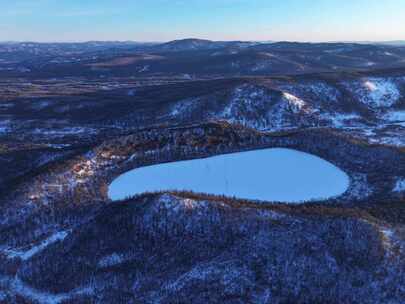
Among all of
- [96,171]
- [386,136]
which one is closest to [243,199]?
[96,171]

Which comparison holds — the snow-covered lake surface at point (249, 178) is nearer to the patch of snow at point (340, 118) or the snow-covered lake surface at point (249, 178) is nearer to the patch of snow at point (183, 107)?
the patch of snow at point (340, 118)

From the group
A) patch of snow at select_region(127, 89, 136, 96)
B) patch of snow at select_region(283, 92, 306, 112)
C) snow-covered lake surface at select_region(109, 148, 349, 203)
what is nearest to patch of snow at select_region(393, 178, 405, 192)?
snow-covered lake surface at select_region(109, 148, 349, 203)

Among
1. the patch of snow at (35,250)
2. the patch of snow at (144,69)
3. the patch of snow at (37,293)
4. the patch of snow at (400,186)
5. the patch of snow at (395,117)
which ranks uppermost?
the patch of snow at (144,69)

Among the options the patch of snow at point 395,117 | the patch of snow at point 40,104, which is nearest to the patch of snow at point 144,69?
the patch of snow at point 40,104

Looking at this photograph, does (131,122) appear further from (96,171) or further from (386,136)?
(386,136)

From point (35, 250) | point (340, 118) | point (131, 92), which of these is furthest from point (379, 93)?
point (35, 250)

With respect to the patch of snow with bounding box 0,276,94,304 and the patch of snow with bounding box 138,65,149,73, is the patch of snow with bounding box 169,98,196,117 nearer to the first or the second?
the patch of snow with bounding box 0,276,94,304
